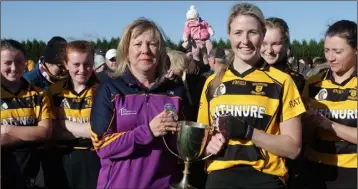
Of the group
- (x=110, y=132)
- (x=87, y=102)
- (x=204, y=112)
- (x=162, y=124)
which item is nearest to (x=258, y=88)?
(x=204, y=112)

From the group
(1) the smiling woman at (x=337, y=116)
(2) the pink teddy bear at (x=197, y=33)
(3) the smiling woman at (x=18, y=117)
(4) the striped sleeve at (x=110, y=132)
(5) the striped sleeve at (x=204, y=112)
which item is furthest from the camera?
(2) the pink teddy bear at (x=197, y=33)

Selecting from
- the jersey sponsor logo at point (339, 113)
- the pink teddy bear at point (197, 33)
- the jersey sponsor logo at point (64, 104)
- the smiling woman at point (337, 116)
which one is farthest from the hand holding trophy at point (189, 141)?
the pink teddy bear at point (197, 33)

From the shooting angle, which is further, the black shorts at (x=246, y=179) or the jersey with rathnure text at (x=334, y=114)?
the jersey with rathnure text at (x=334, y=114)

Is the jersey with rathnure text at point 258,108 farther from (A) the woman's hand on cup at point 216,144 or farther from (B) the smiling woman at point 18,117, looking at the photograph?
(B) the smiling woman at point 18,117

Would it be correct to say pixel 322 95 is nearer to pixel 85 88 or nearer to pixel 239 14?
pixel 239 14

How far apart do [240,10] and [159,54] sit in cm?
64

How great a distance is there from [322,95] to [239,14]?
39.7 inches

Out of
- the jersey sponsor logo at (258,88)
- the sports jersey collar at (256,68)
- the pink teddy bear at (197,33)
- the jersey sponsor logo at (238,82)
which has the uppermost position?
the pink teddy bear at (197,33)

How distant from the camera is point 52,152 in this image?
4.14 m

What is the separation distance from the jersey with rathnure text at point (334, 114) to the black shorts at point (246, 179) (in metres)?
0.70

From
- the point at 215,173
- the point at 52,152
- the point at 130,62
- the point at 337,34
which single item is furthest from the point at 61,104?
the point at 337,34

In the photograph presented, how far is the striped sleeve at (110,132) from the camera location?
2999mm

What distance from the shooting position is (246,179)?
115 inches

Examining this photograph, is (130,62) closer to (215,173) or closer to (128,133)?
(128,133)
